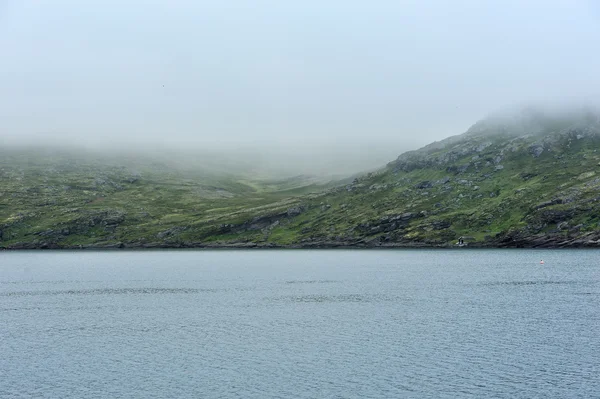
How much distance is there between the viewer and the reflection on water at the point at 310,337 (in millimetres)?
59406

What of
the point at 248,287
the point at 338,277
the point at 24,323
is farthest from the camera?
the point at 338,277

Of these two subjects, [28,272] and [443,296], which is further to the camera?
[28,272]

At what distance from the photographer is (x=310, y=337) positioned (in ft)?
271

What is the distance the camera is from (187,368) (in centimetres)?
6744

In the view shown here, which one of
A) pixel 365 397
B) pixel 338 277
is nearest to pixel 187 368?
pixel 365 397

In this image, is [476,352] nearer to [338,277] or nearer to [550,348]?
[550,348]

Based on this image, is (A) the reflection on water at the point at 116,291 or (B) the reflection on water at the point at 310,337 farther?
(A) the reflection on water at the point at 116,291

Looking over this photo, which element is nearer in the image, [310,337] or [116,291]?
[310,337]

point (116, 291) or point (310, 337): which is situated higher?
point (310, 337)

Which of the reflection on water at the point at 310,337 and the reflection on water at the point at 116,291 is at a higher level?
the reflection on water at the point at 310,337

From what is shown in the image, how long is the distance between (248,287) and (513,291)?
66.4 m

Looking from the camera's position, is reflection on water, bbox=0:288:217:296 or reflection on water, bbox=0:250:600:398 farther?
reflection on water, bbox=0:288:217:296

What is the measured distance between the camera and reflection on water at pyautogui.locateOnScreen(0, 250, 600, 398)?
59.4m

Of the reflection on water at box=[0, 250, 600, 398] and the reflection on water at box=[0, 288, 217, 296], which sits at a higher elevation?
the reflection on water at box=[0, 250, 600, 398]
